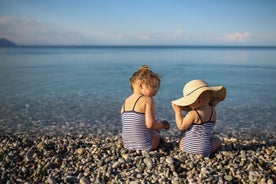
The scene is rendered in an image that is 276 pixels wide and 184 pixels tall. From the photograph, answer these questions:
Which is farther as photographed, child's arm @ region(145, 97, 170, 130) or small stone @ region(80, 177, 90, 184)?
child's arm @ region(145, 97, 170, 130)

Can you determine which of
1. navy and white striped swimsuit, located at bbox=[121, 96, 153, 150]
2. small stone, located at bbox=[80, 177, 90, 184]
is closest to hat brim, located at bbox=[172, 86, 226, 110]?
navy and white striped swimsuit, located at bbox=[121, 96, 153, 150]

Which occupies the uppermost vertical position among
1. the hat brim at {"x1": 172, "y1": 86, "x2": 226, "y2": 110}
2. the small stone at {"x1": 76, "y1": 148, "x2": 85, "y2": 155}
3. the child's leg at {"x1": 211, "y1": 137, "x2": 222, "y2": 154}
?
the hat brim at {"x1": 172, "y1": 86, "x2": 226, "y2": 110}

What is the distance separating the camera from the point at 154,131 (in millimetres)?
5164

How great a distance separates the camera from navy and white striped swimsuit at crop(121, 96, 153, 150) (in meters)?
4.89

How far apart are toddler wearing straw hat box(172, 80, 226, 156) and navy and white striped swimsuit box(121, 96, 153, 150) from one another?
24.4 inches

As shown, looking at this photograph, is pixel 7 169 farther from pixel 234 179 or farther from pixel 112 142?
pixel 234 179

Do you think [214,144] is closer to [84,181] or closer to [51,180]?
[84,181]

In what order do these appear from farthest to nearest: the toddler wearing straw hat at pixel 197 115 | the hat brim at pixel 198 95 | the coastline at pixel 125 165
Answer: the toddler wearing straw hat at pixel 197 115
the hat brim at pixel 198 95
the coastline at pixel 125 165

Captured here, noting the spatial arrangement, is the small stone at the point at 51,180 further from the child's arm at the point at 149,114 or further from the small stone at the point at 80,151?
the child's arm at the point at 149,114

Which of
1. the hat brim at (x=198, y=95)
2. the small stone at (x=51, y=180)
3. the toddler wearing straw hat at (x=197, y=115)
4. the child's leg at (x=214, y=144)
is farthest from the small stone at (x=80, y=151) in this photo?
the child's leg at (x=214, y=144)

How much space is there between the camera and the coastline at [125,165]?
4.24 metres

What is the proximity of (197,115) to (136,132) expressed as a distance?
1.15 metres

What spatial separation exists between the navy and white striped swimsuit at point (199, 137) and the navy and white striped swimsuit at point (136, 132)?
0.73 metres

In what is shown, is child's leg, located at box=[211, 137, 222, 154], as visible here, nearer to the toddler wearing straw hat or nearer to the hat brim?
the toddler wearing straw hat
